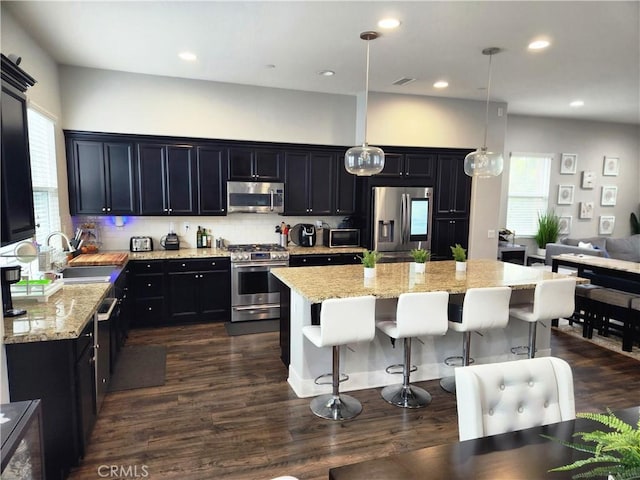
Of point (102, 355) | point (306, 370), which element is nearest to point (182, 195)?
point (102, 355)

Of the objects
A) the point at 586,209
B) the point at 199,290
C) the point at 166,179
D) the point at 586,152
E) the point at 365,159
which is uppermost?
the point at 586,152

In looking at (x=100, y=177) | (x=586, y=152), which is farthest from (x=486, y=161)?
(x=586, y=152)

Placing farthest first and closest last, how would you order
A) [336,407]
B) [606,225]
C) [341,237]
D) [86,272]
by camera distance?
1. [606,225]
2. [341,237]
3. [86,272]
4. [336,407]

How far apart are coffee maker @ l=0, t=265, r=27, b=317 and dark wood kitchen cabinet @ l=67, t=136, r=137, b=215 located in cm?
268

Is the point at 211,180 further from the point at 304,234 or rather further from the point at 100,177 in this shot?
the point at 304,234

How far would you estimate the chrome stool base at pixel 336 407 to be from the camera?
3103 millimetres

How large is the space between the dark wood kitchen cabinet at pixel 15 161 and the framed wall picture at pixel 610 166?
9.47 meters

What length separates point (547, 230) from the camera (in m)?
7.74

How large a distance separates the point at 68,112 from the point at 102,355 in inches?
128

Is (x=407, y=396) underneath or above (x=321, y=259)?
underneath

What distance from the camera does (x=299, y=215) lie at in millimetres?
5926

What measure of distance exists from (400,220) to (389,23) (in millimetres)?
2971

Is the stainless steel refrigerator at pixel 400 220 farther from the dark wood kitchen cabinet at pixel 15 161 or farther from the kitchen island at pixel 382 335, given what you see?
the dark wood kitchen cabinet at pixel 15 161

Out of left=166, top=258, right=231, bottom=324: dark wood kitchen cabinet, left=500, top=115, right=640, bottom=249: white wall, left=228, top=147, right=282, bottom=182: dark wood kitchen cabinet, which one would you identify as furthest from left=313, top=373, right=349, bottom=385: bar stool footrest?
left=500, top=115, right=640, bottom=249: white wall
